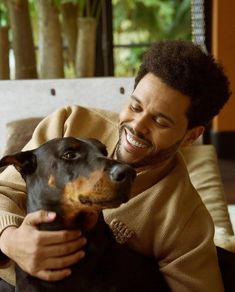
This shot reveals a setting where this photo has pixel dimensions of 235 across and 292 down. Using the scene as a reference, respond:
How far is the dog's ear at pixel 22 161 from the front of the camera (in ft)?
3.92

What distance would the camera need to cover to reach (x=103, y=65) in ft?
13.4

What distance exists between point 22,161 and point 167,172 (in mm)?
473

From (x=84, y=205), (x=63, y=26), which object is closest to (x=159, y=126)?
(x=84, y=205)

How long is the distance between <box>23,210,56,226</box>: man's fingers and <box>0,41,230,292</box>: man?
141 mm

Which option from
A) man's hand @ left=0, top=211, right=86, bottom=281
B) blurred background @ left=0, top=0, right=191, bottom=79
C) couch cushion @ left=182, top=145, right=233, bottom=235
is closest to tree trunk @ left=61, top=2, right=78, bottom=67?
blurred background @ left=0, top=0, right=191, bottom=79

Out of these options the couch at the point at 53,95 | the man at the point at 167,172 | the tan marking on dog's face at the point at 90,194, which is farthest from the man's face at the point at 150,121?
the couch at the point at 53,95

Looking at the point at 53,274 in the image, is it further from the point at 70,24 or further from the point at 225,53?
the point at 225,53

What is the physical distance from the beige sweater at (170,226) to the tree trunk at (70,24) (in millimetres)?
1846

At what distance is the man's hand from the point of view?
3.74 ft

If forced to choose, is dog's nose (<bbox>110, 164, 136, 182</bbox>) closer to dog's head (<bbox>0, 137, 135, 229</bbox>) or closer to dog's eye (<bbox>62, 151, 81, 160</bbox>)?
dog's head (<bbox>0, 137, 135, 229</bbox>)

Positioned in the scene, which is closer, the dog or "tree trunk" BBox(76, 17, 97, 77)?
the dog

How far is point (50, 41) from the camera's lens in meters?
2.83

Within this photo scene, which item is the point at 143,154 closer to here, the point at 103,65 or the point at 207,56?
the point at 207,56

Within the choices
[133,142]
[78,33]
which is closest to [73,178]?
[133,142]
